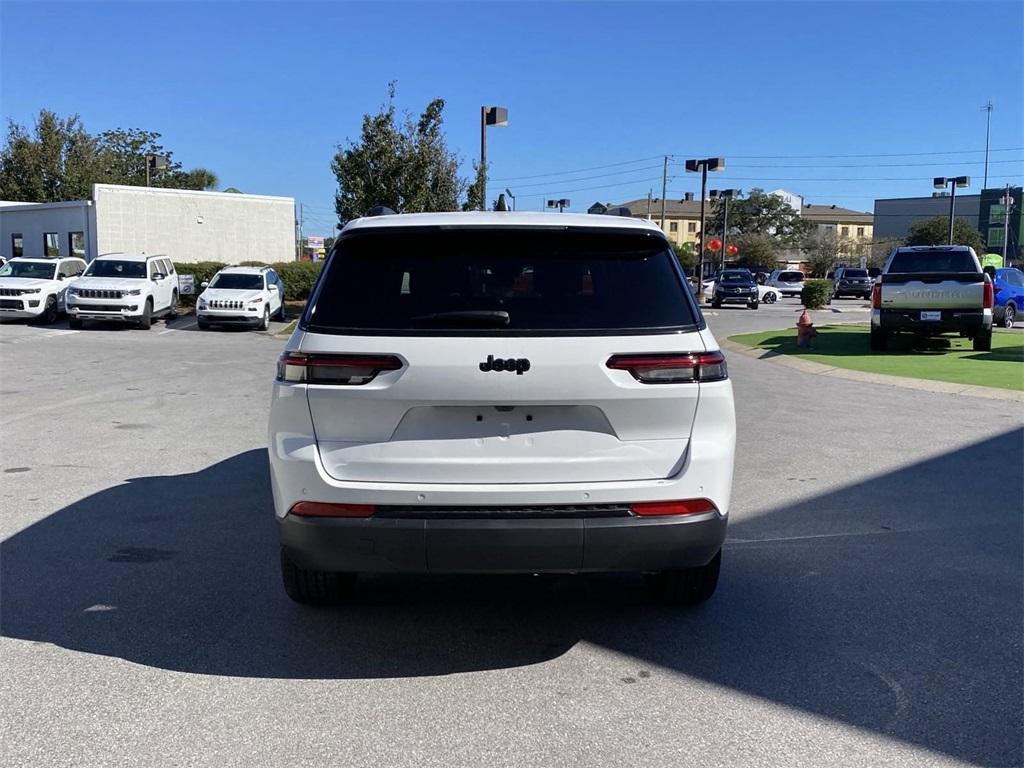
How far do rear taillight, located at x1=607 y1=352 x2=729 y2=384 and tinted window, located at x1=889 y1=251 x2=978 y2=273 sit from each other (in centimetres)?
1523

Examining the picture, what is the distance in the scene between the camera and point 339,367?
3.76m

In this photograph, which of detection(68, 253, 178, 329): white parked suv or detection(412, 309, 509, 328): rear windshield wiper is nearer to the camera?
detection(412, 309, 509, 328): rear windshield wiper

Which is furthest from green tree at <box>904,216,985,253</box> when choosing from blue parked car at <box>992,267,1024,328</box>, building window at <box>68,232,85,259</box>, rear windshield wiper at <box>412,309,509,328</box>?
rear windshield wiper at <box>412,309,509,328</box>

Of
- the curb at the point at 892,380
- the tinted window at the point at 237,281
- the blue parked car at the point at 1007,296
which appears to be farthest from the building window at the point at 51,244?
the blue parked car at the point at 1007,296

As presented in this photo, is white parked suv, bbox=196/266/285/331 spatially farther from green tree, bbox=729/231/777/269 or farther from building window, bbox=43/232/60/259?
green tree, bbox=729/231/777/269

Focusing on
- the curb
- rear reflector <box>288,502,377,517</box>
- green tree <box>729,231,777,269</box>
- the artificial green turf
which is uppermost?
green tree <box>729,231,777,269</box>

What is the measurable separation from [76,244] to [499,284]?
38.0 m

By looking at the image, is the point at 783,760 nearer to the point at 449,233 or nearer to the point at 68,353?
the point at 449,233

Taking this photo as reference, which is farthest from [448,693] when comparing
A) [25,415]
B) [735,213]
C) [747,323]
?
[735,213]

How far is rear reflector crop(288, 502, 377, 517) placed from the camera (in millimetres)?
3771

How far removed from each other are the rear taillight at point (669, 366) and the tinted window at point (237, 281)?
74.4ft

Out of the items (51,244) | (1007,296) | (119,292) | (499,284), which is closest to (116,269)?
(119,292)

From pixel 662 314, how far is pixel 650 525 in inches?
34.7

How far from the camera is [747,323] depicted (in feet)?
96.3
